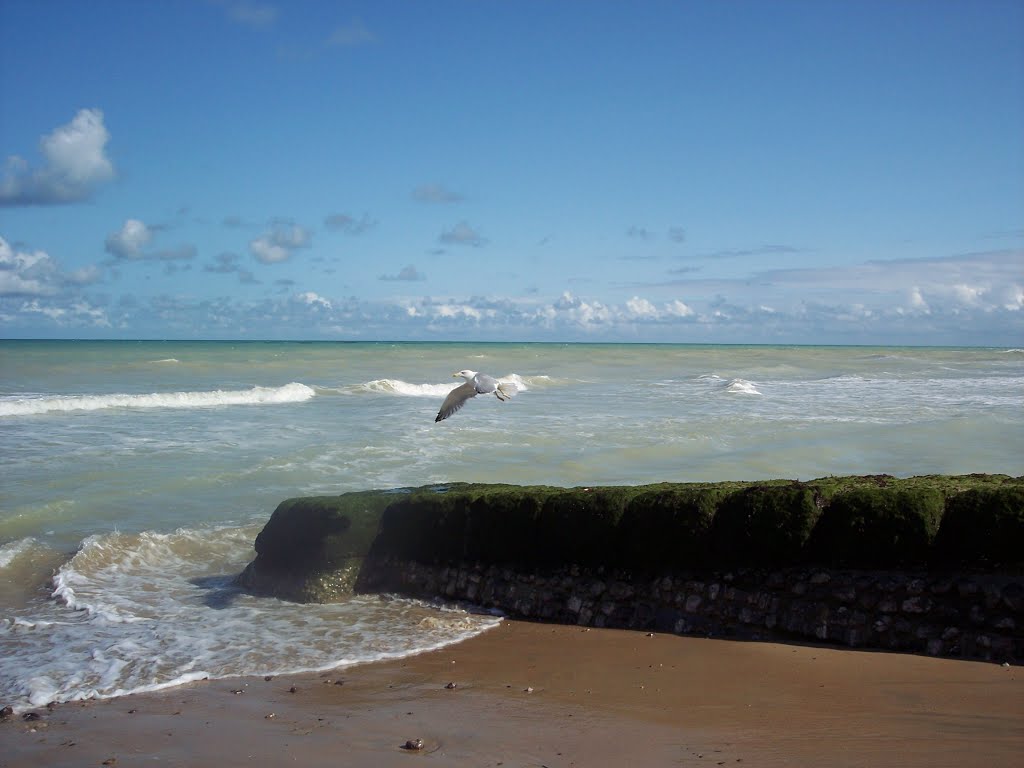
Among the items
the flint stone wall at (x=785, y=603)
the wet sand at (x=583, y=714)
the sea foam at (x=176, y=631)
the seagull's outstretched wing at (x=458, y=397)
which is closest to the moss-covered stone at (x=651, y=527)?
the flint stone wall at (x=785, y=603)

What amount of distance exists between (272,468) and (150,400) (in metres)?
18.6

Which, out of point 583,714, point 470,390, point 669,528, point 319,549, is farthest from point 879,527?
point 319,549

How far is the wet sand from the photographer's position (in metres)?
5.99

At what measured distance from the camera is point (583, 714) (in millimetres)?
6852

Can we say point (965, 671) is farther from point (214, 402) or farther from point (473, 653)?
point (214, 402)

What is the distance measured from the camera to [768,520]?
8.28m

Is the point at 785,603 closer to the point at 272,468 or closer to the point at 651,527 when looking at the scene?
the point at 651,527

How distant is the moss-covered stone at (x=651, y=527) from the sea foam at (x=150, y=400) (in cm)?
2367

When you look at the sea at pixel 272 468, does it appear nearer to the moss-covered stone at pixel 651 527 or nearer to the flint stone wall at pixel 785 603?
the flint stone wall at pixel 785 603

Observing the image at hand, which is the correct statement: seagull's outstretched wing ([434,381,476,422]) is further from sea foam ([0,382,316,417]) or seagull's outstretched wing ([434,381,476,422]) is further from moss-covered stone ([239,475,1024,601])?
sea foam ([0,382,316,417])

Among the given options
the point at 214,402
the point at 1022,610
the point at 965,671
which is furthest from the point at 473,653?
the point at 214,402

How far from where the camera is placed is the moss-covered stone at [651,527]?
7629 mm

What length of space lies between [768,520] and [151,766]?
219 inches

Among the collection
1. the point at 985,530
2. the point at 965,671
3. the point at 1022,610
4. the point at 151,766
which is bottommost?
the point at 151,766
